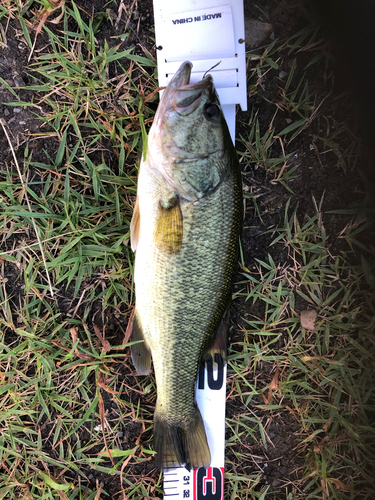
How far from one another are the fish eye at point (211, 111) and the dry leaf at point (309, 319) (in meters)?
1.45

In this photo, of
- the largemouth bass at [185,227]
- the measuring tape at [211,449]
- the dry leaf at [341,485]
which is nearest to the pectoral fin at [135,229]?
the largemouth bass at [185,227]

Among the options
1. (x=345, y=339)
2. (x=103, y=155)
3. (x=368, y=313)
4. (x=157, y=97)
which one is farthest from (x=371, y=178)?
(x=103, y=155)

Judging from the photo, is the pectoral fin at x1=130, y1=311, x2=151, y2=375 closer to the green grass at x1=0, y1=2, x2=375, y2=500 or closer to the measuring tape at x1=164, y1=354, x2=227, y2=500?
the green grass at x1=0, y1=2, x2=375, y2=500

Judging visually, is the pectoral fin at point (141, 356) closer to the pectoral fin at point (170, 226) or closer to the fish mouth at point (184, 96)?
the pectoral fin at point (170, 226)

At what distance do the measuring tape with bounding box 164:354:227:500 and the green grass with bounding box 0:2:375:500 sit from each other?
111 millimetres

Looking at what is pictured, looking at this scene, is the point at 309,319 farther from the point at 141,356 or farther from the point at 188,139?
the point at 188,139

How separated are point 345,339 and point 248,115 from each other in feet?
5.55

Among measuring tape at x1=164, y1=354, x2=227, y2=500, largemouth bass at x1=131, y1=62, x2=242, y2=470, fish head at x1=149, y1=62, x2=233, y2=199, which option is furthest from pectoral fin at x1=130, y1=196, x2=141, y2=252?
measuring tape at x1=164, y1=354, x2=227, y2=500

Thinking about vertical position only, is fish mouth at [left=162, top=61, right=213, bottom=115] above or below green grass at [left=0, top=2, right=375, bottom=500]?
above

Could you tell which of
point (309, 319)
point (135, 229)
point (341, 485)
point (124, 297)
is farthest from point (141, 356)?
point (341, 485)

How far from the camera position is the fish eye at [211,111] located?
5.19ft

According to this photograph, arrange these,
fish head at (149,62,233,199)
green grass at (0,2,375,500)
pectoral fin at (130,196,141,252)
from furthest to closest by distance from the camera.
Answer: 1. green grass at (0,2,375,500)
2. pectoral fin at (130,196,141,252)
3. fish head at (149,62,233,199)

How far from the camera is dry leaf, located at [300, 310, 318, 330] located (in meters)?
2.07

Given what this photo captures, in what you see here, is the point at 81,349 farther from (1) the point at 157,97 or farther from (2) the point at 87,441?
(1) the point at 157,97
